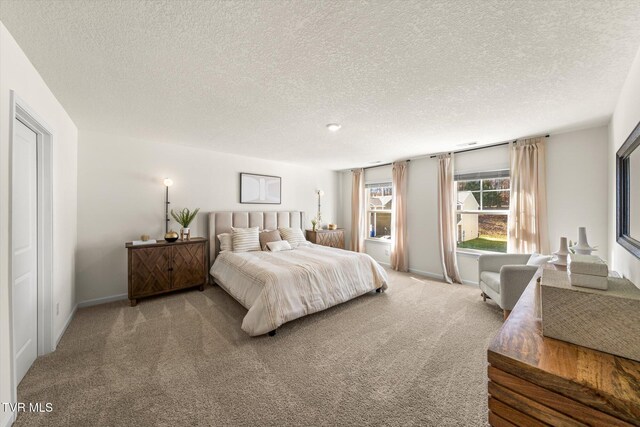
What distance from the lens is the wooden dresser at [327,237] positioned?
5.41 metres

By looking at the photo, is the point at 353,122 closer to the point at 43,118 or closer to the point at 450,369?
the point at 450,369

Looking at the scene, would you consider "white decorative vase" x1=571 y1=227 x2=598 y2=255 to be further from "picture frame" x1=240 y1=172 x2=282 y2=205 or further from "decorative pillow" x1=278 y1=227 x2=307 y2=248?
"picture frame" x1=240 y1=172 x2=282 y2=205

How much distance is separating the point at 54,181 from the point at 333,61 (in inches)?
113

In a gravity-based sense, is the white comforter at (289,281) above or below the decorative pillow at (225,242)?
below

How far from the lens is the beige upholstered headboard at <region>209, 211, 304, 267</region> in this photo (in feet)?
13.8

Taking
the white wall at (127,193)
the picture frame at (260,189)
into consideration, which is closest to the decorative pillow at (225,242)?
the white wall at (127,193)

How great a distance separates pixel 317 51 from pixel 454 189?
12.3 feet

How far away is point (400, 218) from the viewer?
5.12m

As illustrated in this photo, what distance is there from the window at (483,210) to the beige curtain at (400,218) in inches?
39.5

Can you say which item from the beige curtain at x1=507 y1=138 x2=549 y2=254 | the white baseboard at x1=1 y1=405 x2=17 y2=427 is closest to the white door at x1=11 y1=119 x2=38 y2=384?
the white baseboard at x1=1 y1=405 x2=17 y2=427

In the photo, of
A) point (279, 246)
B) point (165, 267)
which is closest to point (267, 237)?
point (279, 246)

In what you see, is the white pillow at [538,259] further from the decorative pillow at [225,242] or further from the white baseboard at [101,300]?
the white baseboard at [101,300]

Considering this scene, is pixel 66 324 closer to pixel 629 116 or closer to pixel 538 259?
pixel 538 259

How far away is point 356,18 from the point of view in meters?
1.37
